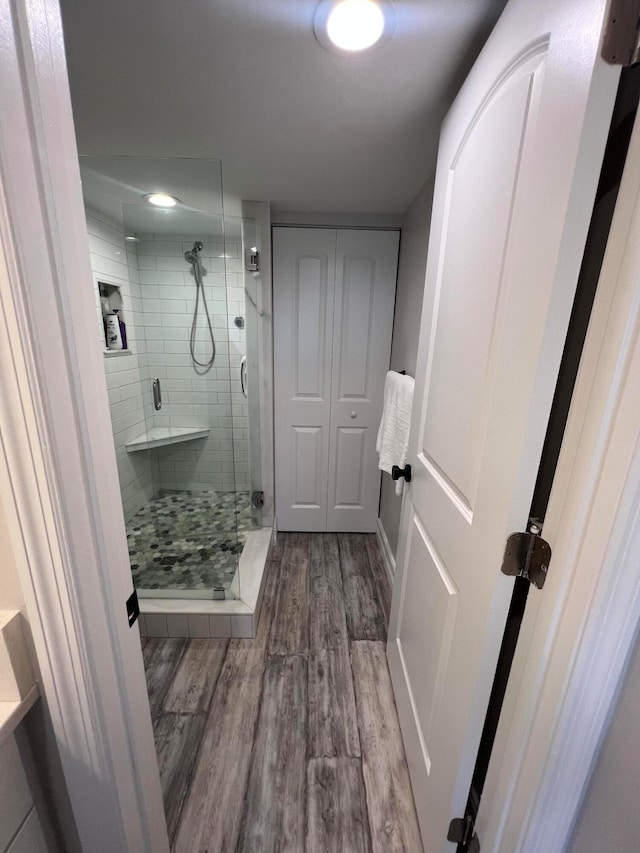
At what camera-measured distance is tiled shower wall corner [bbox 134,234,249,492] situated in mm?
2217

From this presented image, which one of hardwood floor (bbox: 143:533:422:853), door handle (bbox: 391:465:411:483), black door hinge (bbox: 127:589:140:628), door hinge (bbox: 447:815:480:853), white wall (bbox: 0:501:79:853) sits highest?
door handle (bbox: 391:465:411:483)

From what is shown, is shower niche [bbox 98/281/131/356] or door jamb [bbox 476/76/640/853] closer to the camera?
door jamb [bbox 476/76/640/853]

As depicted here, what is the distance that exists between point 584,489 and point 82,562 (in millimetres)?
780

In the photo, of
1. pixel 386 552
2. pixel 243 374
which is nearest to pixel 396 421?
pixel 386 552

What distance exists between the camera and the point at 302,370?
226 centimetres

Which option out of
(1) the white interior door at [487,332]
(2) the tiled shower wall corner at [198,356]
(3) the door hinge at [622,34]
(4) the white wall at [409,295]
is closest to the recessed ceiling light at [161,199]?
(2) the tiled shower wall corner at [198,356]

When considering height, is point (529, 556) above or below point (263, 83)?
below

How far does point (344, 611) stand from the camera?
72.7 inches

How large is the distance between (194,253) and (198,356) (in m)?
0.68

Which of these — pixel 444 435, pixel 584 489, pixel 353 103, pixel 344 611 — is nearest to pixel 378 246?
pixel 353 103

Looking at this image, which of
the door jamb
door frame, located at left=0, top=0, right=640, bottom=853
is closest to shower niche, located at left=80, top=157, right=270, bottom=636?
door frame, located at left=0, top=0, right=640, bottom=853

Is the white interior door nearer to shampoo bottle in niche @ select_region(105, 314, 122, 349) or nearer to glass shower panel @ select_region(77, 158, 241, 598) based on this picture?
glass shower panel @ select_region(77, 158, 241, 598)

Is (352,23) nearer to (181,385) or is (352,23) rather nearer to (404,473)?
(404,473)

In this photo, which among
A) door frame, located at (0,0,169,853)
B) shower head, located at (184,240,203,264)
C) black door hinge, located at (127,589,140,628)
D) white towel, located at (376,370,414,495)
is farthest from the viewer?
shower head, located at (184,240,203,264)
